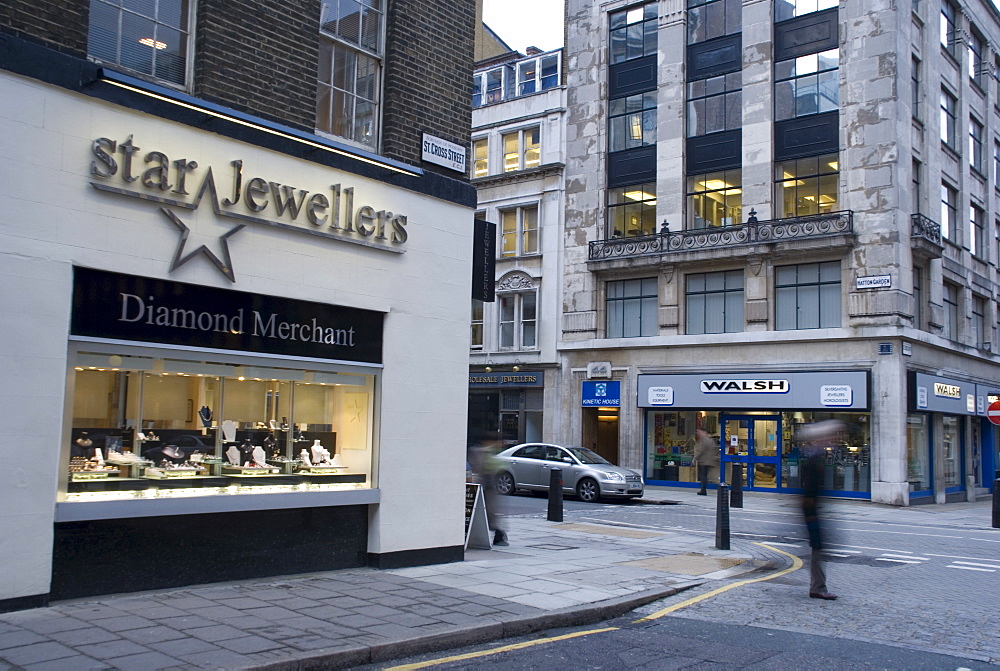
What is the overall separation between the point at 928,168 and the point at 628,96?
10.8 meters

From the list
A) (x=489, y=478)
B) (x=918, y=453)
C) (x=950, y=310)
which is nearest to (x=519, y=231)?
(x=950, y=310)

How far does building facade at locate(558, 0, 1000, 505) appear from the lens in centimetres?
2675

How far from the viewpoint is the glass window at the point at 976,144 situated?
1329 inches

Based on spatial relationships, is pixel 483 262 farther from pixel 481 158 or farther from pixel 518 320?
pixel 481 158

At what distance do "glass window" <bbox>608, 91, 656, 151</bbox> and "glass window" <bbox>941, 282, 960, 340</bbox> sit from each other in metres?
11.7

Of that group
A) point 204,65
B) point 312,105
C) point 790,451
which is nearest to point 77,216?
point 204,65

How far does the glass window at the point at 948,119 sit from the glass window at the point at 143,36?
1132 inches

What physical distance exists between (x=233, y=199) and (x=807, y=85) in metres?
24.5

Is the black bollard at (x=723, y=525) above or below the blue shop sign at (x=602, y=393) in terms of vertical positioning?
below

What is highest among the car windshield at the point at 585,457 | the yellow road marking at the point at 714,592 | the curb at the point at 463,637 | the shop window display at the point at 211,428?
the shop window display at the point at 211,428

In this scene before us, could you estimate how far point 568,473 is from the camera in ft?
73.6

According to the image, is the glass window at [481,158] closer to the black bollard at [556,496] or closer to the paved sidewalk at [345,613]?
the black bollard at [556,496]

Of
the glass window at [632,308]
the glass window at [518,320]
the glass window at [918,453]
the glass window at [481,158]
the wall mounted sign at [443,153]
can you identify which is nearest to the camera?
the wall mounted sign at [443,153]

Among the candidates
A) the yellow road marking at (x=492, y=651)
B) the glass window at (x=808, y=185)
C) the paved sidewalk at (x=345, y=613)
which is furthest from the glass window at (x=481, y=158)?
the yellow road marking at (x=492, y=651)
